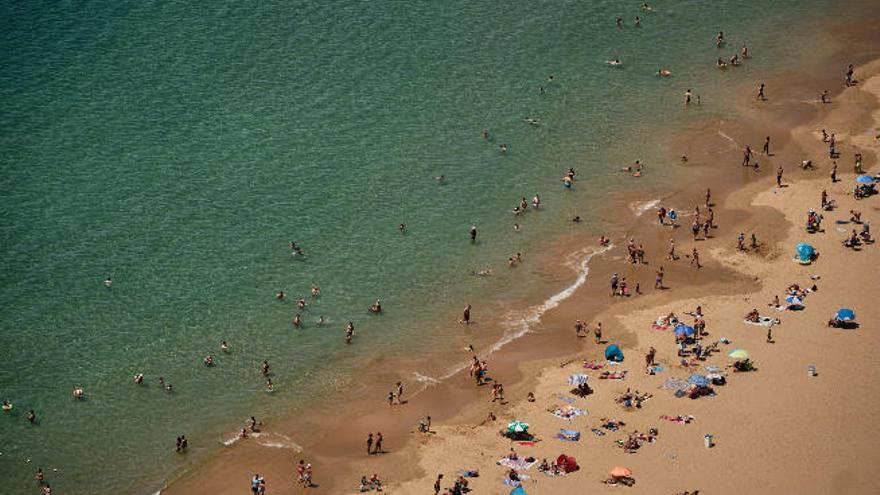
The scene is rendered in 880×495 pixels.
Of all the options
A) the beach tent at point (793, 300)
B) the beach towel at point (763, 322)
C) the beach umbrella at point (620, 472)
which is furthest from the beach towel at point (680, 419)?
the beach tent at point (793, 300)

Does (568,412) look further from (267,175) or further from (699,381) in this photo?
(267,175)

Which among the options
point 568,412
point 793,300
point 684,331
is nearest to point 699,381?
point 684,331

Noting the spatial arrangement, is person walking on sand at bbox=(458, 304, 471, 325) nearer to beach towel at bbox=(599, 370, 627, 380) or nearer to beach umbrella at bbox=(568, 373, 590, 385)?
beach umbrella at bbox=(568, 373, 590, 385)

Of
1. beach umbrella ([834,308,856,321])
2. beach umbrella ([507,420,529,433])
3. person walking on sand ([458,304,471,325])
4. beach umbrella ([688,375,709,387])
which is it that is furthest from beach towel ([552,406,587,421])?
beach umbrella ([834,308,856,321])

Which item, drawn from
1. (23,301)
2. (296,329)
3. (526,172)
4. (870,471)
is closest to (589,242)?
(526,172)

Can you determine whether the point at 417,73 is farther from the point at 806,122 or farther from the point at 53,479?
the point at 53,479

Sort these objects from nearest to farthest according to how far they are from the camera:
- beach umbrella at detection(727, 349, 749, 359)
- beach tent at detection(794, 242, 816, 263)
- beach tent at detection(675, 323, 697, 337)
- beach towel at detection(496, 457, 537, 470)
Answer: beach towel at detection(496, 457, 537, 470), beach umbrella at detection(727, 349, 749, 359), beach tent at detection(675, 323, 697, 337), beach tent at detection(794, 242, 816, 263)
